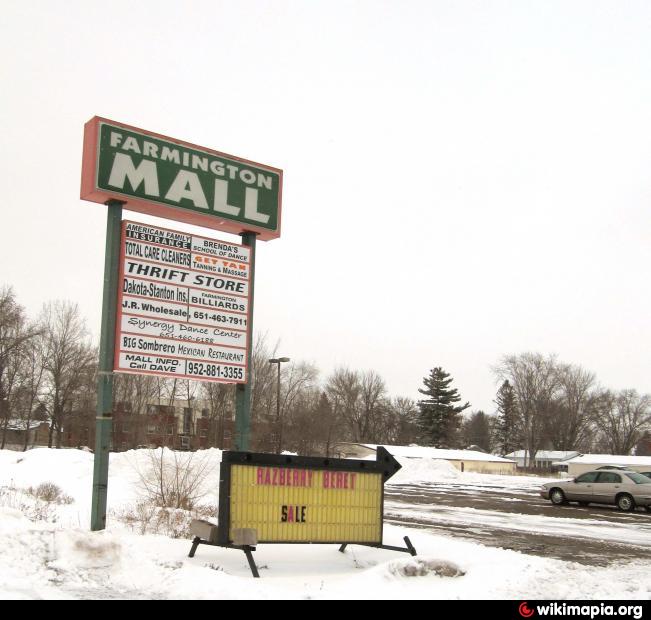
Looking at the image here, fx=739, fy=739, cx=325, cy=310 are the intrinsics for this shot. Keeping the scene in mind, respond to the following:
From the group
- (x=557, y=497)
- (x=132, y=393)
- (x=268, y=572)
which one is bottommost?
(x=557, y=497)

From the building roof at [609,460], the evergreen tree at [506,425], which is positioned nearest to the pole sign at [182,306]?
the building roof at [609,460]

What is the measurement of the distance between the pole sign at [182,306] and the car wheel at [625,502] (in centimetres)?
1895

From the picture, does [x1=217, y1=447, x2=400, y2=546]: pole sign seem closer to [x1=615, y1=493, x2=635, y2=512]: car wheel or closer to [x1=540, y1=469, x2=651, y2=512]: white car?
[x1=615, y1=493, x2=635, y2=512]: car wheel

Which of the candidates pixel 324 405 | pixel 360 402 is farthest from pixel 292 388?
pixel 360 402

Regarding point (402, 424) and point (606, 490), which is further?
point (402, 424)

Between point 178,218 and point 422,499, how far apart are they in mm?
20097

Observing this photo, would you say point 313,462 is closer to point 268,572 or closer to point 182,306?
point 268,572

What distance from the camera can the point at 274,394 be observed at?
2393 inches

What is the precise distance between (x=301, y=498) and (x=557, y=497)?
20190 millimetres

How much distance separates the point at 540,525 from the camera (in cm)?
1886

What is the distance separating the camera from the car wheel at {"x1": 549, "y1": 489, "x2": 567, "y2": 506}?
27.5m

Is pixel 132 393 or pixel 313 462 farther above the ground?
pixel 132 393
